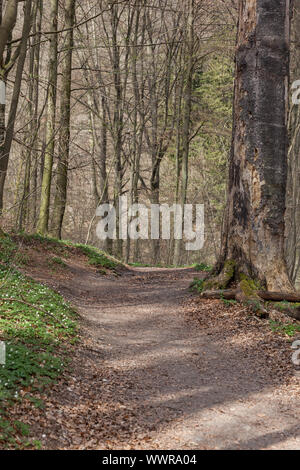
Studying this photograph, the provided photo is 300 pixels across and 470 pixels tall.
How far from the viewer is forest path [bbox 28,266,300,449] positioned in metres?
Result: 4.78

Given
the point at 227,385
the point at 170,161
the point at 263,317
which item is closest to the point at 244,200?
the point at 263,317

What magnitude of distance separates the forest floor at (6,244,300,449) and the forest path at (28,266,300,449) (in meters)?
0.01

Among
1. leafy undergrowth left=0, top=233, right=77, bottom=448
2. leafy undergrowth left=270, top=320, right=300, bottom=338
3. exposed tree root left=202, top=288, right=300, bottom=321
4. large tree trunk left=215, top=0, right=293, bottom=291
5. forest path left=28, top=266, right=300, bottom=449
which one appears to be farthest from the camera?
large tree trunk left=215, top=0, right=293, bottom=291

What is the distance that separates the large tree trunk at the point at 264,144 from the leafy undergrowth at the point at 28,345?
3804 millimetres

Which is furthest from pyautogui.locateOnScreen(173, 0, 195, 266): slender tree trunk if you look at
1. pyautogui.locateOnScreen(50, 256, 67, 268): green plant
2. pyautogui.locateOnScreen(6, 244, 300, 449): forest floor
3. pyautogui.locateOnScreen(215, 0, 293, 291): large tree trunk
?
pyautogui.locateOnScreen(215, 0, 293, 291): large tree trunk

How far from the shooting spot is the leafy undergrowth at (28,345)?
14.5ft

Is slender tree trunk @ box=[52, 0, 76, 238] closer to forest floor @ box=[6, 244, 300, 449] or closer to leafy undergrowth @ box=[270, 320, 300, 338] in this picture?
forest floor @ box=[6, 244, 300, 449]

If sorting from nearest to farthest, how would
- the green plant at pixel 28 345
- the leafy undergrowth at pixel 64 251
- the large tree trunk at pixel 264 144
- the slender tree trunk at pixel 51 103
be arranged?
the green plant at pixel 28 345 < the large tree trunk at pixel 264 144 < the leafy undergrowth at pixel 64 251 < the slender tree trunk at pixel 51 103

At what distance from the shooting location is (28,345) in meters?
6.30

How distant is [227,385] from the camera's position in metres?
6.33

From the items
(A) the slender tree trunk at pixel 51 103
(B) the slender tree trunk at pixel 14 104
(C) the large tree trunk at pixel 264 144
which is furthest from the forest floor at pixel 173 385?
(A) the slender tree trunk at pixel 51 103

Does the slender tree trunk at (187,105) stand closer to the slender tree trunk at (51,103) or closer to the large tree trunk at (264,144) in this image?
the slender tree trunk at (51,103)

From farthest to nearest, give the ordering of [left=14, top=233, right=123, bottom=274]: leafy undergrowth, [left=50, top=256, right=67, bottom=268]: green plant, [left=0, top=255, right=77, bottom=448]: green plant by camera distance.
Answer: [left=14, top=233, right=123, bottom=274]: leafy undergrowth
[left=50, top=256, right=67, bottom=268]: green plant
[left=0, top=255, right=77, bottom=448]: green plant

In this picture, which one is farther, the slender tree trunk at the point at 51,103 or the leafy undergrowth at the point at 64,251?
the slender tree trunk at the point at 51,103
